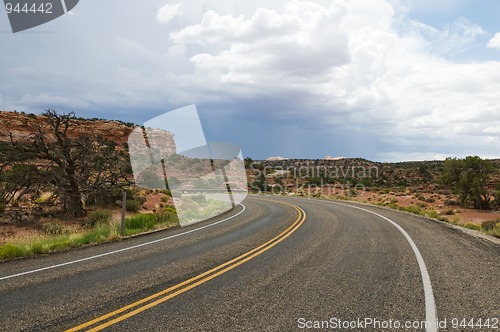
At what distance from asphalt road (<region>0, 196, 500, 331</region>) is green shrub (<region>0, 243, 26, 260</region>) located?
897mm

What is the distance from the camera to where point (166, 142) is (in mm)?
86000

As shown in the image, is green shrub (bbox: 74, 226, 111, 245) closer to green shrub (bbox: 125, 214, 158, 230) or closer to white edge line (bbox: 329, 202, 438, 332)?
green shrub (bbox: 125, 214, 158, 230)

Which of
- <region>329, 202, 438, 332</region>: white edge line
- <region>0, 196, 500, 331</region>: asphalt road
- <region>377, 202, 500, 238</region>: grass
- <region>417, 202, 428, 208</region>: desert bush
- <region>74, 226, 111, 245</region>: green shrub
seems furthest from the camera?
<region>417, 202, 428, 208</region>: desert bush

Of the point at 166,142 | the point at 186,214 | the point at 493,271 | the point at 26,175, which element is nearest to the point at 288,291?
the point at 493,271

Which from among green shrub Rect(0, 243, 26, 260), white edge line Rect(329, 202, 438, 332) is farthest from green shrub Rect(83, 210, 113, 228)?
white edge line Rect(329, 202, 438, 332)

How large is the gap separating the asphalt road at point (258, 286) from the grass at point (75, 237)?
999 millimetres

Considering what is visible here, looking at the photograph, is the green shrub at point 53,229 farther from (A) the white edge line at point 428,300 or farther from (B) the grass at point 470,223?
(B) the grass at point 470,223

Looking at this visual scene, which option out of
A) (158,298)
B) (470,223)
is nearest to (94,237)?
(158,298)

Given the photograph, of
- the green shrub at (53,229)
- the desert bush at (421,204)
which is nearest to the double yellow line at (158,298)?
the green shrub at (53,229)

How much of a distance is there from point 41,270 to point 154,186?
102 ft

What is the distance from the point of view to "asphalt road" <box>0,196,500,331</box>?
5000 mm

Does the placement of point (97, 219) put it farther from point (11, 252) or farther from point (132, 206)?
A: point (11, 252)

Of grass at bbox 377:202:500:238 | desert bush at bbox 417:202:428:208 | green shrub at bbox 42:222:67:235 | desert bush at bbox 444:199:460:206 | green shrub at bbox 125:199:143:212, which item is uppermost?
green shrub at bbox 125:199:143:212

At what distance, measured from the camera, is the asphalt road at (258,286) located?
5.00m
